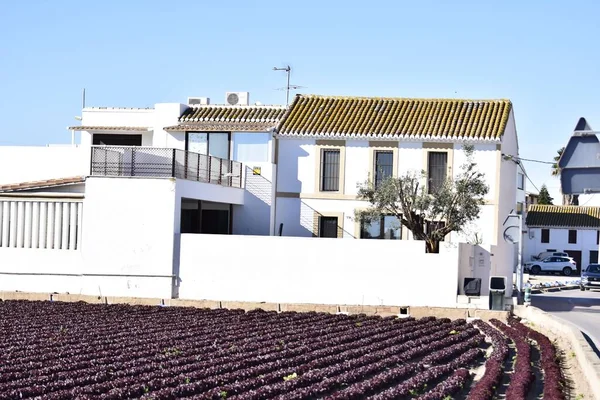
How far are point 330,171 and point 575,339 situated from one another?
18.5 m

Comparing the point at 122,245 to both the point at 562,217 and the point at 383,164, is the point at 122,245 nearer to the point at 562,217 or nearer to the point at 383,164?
the point at 383,164

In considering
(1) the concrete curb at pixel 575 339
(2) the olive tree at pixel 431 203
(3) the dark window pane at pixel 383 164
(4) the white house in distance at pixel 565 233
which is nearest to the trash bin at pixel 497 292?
(1) the concrete curb at pixel 575 339

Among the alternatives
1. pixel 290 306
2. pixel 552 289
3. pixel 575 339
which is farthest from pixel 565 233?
pixel 575 339

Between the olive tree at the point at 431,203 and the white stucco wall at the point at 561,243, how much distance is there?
3823 centimetres

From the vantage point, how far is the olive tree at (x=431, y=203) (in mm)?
36188

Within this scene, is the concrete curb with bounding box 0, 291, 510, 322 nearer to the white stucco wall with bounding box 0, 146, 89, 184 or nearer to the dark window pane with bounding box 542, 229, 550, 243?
the white stucco wall with bounding box 0, 146, 89, 184

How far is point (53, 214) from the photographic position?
35.6 m

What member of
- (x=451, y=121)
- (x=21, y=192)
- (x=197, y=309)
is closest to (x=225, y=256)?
(x=197, y=309)

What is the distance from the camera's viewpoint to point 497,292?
1345 inches

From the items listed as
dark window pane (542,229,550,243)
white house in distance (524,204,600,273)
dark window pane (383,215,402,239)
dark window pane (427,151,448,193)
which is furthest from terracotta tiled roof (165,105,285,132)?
dark window pane (542,229,550,243)

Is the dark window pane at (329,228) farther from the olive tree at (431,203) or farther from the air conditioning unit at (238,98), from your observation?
the air conditioning unit at (238,98)

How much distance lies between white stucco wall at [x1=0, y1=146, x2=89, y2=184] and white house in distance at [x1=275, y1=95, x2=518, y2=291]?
328 inches

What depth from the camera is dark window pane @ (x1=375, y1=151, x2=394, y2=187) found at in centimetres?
4009

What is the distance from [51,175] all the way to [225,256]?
9.74 m
